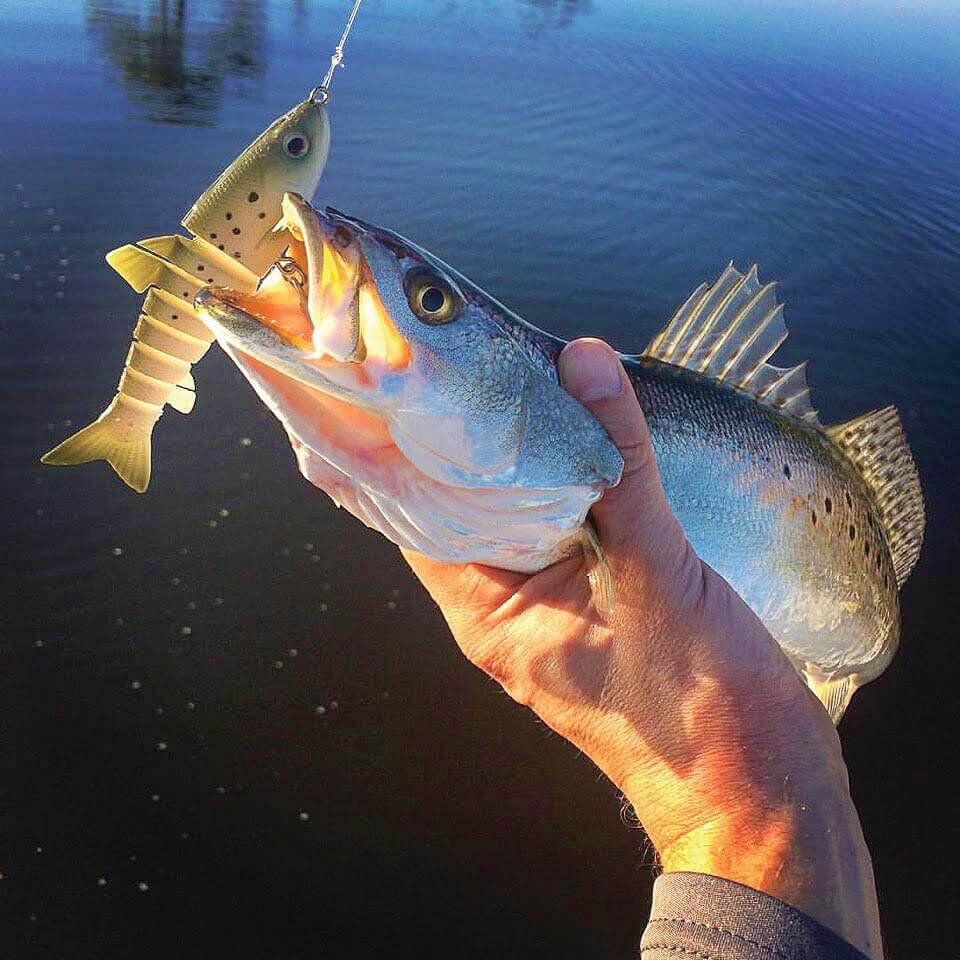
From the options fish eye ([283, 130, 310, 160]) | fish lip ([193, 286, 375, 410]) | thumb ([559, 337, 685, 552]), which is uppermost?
fish eye ([283, 130, 310, 160])

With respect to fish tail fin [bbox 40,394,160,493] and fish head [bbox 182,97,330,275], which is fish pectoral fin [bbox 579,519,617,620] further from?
fish tail fin [bbox 40,394,160,493]

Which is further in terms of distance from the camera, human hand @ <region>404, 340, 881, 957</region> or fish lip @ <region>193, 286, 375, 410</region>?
human hand @ <region>404, 340, 881, 957</region>

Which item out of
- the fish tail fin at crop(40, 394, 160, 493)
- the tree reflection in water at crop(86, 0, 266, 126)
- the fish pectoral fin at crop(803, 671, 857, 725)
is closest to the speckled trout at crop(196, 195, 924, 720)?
the fish pectoral fin at crop(803, 671, 857, 725)

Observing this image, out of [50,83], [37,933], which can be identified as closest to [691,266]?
[37,933]

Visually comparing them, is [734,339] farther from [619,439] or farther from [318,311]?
[318,311]

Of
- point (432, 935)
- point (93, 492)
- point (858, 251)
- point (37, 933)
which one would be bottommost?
point (37, 933)

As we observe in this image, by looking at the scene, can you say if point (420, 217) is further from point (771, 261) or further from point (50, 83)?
point (50, 83)
